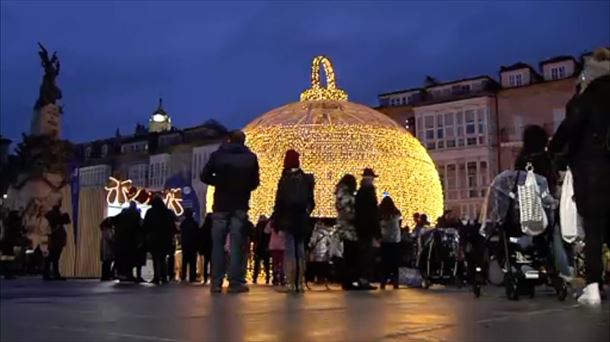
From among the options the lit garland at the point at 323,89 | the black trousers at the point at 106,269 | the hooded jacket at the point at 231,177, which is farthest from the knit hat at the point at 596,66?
the black trousers at the point at 106,269

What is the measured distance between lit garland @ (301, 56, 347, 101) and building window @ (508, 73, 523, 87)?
1487 inches

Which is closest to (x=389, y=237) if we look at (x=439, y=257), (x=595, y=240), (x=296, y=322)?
(x=439, y=257)

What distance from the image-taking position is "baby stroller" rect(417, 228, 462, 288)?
1313 centimetres

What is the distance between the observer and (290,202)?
9445 millimetres

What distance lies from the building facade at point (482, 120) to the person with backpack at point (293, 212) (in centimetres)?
3974

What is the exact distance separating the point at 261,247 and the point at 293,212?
18.1 ft

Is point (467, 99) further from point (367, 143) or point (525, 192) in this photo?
point (525, 192)

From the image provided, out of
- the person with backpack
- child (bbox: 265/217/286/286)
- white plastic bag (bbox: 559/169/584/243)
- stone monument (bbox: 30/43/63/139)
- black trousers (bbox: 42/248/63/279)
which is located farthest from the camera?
stone monument (bbox: 30/43/63/139)

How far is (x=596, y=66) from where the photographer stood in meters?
6.19

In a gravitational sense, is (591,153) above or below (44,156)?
below

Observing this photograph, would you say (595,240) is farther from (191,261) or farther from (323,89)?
(191,261)

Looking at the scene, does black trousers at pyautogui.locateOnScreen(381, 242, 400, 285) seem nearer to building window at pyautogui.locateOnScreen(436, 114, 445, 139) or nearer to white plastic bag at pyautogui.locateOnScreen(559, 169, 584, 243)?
white plastic bag at pyautogui.locateOnScreen(559, 169, 584, 243)

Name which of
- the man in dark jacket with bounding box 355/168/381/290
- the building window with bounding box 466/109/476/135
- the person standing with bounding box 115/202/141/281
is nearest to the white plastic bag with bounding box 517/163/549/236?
the man in dark jacket with bounding box 355/168/381/290

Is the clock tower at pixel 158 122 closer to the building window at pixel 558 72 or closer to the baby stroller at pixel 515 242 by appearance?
the building window at pixel 558 72
